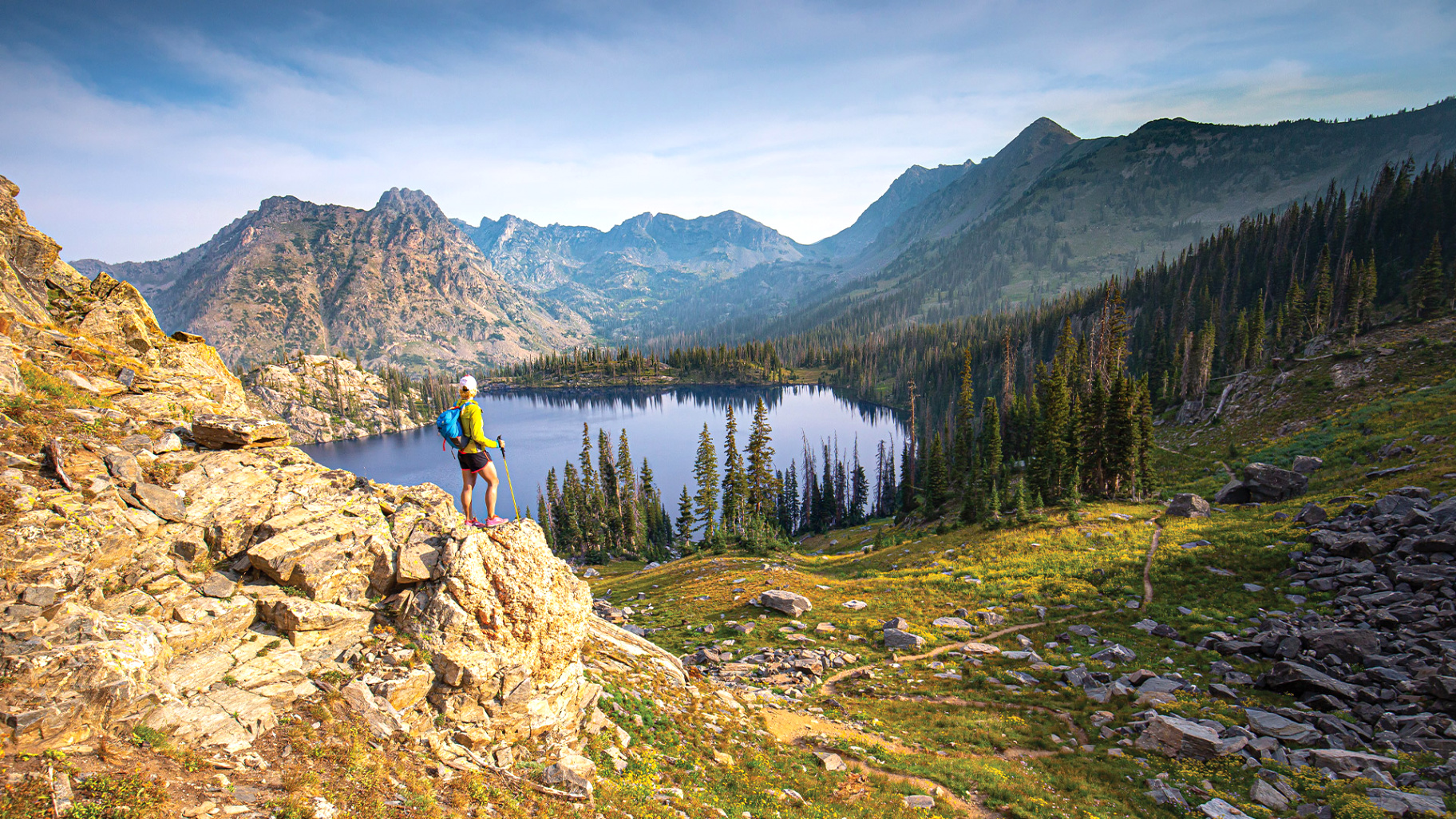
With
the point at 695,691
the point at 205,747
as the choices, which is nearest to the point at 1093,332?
the point at 695,691

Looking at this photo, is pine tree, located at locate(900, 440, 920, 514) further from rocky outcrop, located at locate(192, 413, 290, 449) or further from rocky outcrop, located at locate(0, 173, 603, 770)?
rocky outcrop, located at locate(192, 413, 290, 449)

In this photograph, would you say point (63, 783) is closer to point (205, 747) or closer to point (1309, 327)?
point (205, 747)

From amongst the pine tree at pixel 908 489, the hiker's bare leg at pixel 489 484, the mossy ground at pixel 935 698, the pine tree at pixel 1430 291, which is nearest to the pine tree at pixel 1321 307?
the pine tree at pixel 1430 291

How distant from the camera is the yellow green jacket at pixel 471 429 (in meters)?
14.1

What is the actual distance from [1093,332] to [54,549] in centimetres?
11627

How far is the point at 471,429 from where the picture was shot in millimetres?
14172

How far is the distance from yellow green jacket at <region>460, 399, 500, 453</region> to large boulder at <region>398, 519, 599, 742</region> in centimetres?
231

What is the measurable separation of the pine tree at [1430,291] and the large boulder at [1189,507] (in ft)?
207

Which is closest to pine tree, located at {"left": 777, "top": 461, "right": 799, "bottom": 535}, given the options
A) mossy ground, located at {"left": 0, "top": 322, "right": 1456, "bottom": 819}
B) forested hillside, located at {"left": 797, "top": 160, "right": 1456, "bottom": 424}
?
forested hillside, located at {"left": 797, "top": 160, "right": 1456, "bottom": 424}

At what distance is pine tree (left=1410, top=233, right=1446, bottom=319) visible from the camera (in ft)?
226

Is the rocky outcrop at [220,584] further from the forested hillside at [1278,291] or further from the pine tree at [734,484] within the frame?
the forested hillside at [1278,291]

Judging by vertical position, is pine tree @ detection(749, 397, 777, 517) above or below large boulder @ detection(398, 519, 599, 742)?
below

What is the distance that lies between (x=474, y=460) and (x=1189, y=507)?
48.8 meters

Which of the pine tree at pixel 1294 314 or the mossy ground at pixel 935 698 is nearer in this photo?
the mossy ground at pixel 935 698
